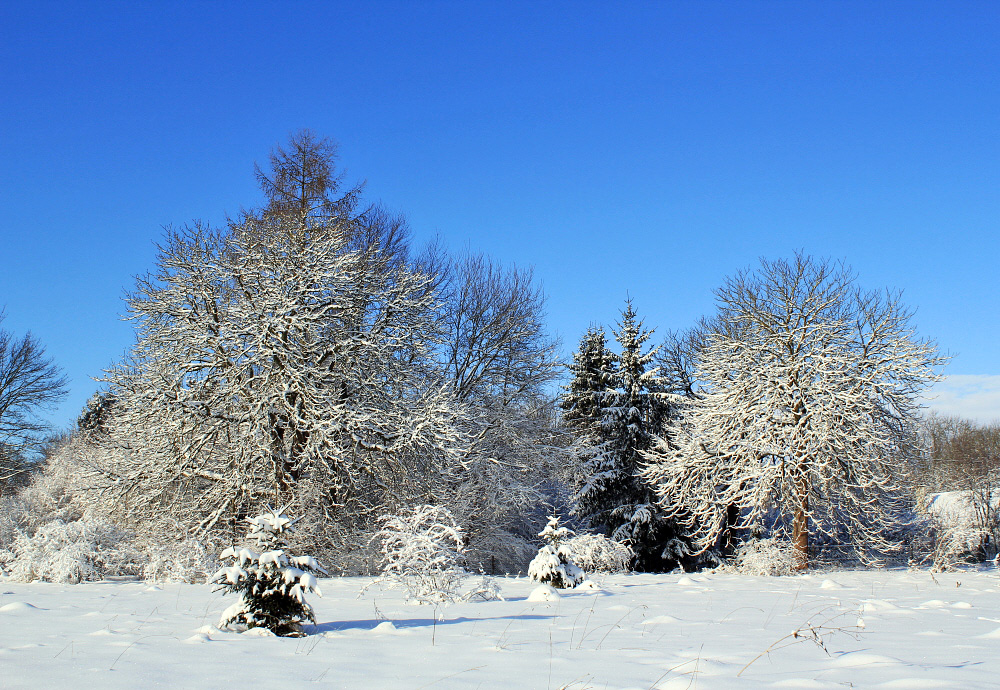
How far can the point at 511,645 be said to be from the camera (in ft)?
15.9

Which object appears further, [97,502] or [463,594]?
[97,502]

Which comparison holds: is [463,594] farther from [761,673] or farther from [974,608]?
[974,608]

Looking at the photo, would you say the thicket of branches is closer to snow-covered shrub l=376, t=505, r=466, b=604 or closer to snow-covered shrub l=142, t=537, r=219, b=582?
snow-covered shrub l=142, t=537, r=219, b=582

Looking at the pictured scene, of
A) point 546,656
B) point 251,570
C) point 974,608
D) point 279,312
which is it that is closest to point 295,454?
point 279,312

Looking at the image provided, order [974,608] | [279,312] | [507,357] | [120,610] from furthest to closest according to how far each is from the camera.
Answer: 1. [507,357]
2. [279,312]
3. [974,608]
4. [120,610]

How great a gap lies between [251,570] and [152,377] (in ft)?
36.6

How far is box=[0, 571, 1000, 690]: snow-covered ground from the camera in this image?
3.53 m

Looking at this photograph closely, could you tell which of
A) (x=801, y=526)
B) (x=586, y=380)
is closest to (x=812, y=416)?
(x=801, y=526)

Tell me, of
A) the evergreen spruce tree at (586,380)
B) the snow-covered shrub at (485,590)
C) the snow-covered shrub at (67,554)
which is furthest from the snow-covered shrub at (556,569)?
the evergreen spruce tree at (586,380)

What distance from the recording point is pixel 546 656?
4.43 m

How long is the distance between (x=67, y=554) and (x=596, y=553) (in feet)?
31.0

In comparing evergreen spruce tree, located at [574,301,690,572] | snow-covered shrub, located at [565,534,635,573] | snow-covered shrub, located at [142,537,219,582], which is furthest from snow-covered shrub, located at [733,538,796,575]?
snow-covered shrub, located at [142,537,219,582]

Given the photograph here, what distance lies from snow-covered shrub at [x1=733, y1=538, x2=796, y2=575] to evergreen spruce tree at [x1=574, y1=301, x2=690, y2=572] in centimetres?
560

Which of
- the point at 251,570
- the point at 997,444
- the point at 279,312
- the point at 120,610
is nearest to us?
the point at 251,570
